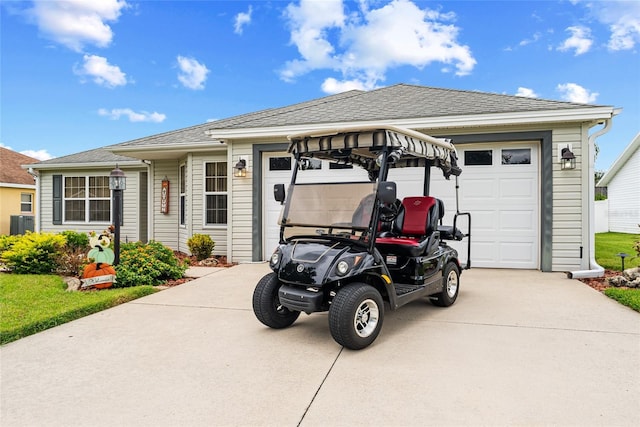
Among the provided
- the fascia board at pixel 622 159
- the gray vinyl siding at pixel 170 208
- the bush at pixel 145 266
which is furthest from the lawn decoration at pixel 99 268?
the fascia board at pixel 622 159

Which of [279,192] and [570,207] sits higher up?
[279,192]

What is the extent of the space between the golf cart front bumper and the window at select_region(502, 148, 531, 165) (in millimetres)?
5549

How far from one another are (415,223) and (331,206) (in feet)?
4.78

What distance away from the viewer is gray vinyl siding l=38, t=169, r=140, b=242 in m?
11.9

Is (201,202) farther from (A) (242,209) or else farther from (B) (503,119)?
(B) (503,119)

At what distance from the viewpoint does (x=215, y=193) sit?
967cm

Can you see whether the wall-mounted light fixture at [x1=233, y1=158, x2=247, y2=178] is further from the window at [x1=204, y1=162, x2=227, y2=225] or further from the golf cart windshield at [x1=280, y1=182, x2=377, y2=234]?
the golf cart windshield at [x1=280, y1=182, x2=377, y2=234]

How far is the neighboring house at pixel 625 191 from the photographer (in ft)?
55.7

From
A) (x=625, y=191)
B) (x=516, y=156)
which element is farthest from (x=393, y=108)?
(x=625, y=191)

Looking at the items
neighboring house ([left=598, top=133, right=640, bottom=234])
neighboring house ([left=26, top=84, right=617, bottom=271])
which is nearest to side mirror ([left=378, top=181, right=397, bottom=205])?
neighboring house ([left=26, top=84, right=617, bottom=271])

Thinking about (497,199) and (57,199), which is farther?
(57,199)

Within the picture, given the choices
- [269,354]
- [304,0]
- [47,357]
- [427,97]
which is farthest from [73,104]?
[269,354]

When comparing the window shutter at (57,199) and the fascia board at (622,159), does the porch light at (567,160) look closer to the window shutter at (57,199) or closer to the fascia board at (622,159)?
the fascia board at (622,159)

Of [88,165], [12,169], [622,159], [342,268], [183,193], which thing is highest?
[622,159]
